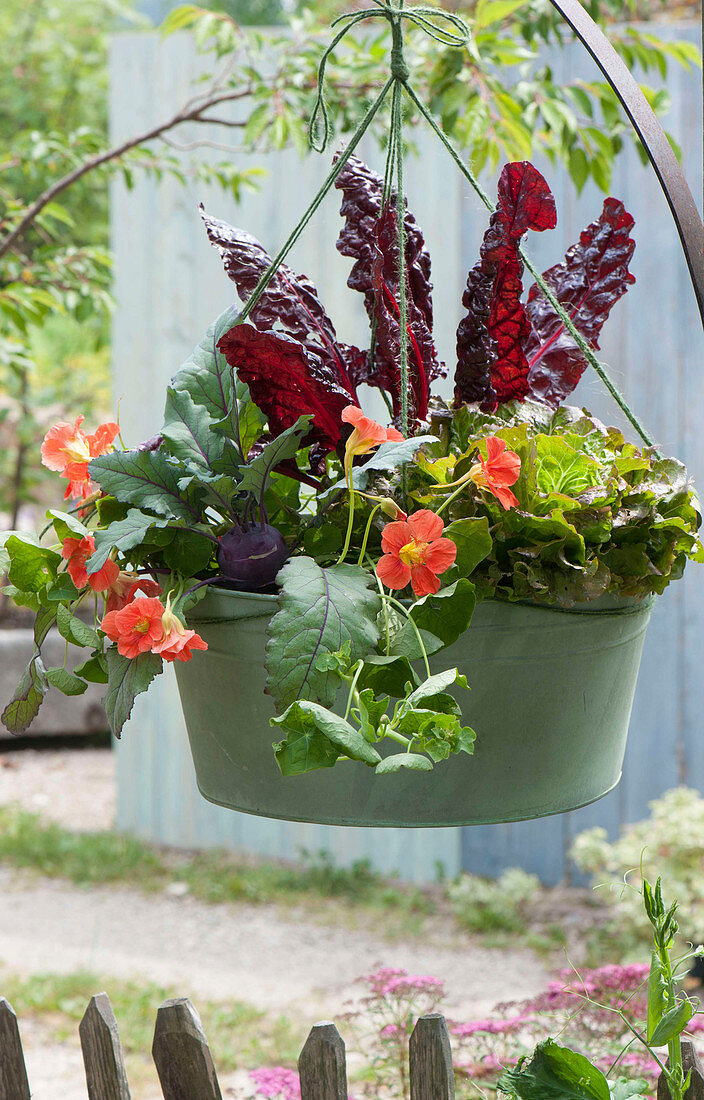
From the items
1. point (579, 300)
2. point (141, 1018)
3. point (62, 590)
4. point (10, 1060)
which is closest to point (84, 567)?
point (62, 590)

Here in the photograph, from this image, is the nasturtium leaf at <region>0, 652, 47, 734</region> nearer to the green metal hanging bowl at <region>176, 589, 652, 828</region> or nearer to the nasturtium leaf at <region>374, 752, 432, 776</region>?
the green metal hanging bowl at <region>176, 589, 652, 828</region>

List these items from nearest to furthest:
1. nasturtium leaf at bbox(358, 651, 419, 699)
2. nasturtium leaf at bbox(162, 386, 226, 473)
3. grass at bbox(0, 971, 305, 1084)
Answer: nasturtium leaf at bbox(358, 651, 419, 699) < nasturtium leaf at bbox(162, 386, 226, 473) < grass at bbox(0, 971, 305, 1084)

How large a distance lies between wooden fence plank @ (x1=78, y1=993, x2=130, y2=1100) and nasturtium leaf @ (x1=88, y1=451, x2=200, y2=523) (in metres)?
0.57

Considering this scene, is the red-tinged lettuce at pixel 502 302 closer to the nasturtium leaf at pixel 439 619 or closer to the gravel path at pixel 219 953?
the nasturtium leaf at pixel 439 619

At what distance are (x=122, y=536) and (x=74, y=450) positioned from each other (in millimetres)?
159

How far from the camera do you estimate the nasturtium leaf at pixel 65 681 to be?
0.75 metres

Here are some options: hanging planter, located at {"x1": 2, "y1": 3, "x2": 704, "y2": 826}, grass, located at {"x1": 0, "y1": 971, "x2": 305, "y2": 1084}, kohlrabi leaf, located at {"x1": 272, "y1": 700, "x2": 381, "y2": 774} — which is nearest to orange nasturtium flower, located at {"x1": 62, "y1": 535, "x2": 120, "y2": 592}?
hanging planter, located at {"x1": 2, "y1": 3, "x2": 704, "y2": 826}

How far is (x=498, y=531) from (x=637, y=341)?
234 cm

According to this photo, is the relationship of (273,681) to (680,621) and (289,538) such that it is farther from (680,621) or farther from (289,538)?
(680,621)

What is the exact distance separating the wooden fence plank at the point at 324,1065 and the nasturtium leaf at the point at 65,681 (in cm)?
45

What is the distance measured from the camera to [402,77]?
0.83m

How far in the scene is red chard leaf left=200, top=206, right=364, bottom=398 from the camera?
846 millimetres

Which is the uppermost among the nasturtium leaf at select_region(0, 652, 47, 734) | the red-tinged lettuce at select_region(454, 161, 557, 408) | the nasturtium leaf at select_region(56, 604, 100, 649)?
the red-tinged lettuce at select_region(454, 161, 557, 408)

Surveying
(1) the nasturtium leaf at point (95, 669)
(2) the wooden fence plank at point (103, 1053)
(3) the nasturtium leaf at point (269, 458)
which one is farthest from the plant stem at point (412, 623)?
(2) the wooden fence plank at point (103, 1053)
